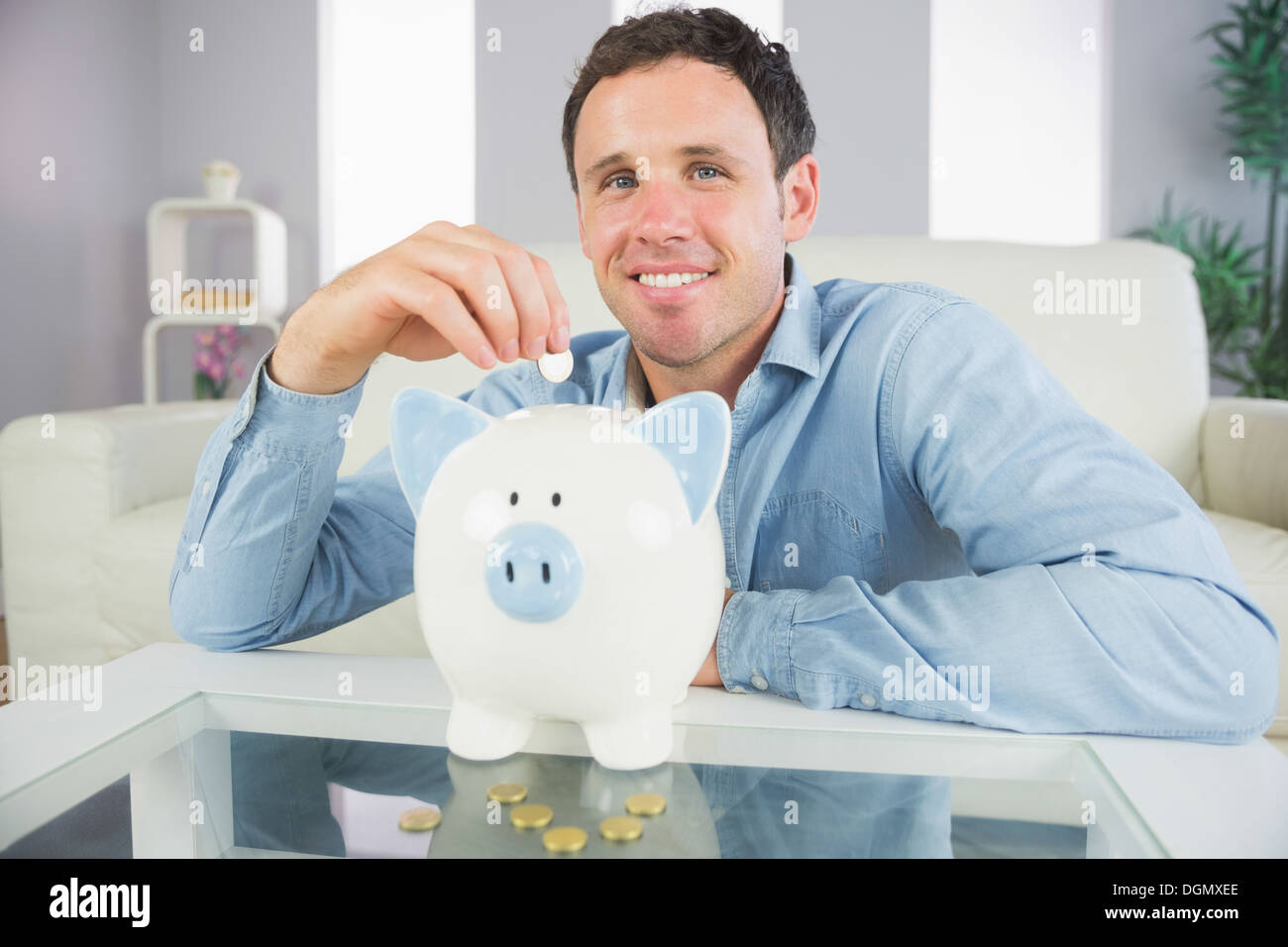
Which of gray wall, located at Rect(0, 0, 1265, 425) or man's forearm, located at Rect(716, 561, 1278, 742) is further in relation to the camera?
gray wall, located at Rect(0, 0, 1265, 425)

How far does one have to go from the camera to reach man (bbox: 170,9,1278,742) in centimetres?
70

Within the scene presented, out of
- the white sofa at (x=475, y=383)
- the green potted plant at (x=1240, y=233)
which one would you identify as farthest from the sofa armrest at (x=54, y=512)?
the green potted plant at (x=1240, y=233)

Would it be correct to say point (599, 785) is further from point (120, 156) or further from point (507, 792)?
point (120, 156)

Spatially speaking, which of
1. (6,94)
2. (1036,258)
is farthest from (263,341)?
(1036,258)

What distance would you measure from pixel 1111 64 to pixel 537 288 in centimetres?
353

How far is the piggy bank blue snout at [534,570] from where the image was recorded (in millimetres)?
542

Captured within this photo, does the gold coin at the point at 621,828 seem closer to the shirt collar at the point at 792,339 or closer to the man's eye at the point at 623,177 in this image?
the shirt collar at the point at 792,339

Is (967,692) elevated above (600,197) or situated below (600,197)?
below

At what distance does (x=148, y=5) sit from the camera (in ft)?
12.8

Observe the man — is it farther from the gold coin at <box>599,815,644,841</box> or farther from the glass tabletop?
the gold coin at <box>599,815,644,841</box>

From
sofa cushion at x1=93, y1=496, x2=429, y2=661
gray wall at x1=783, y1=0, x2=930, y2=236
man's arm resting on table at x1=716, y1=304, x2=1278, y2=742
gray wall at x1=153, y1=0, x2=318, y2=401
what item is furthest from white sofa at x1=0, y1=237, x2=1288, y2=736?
gray wall at x1=153, y1=0, x2=318, y2=401

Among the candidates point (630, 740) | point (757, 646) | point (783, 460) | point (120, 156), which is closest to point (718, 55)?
point (783, 460)

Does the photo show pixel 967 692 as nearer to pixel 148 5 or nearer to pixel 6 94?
pixel 6 94

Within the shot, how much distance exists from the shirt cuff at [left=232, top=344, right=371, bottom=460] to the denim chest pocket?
42cm
